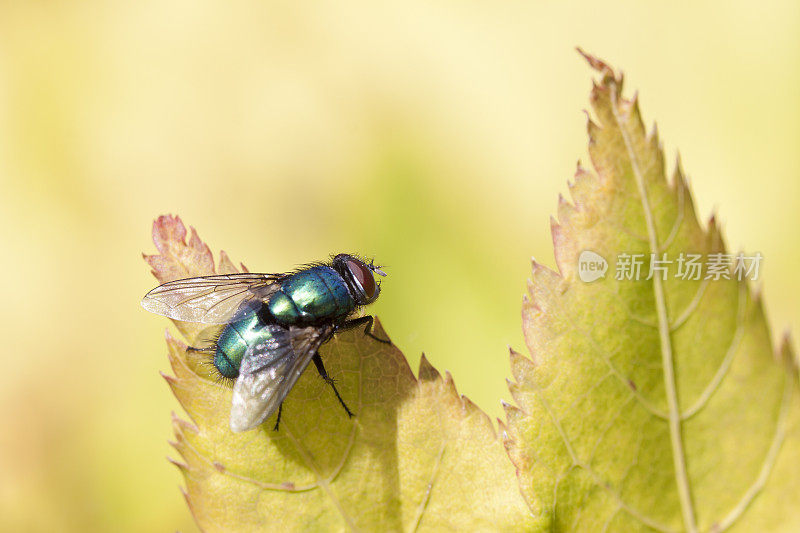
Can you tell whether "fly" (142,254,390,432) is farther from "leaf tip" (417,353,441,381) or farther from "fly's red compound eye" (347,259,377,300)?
"leaf tip" (417,353,441,381)

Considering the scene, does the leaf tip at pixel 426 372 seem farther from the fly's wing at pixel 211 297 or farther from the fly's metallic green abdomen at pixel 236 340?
the fly's wing at pixel 211 297

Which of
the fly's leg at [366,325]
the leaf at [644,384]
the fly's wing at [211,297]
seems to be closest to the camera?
the leaf at [644,384]

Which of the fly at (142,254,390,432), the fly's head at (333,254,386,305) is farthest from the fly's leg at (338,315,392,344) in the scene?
the fly's head at (333,254,386,305)

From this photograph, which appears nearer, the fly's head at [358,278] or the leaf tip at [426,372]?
the leaf tip at [426,372]

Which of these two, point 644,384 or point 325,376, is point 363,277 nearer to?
point 325,376

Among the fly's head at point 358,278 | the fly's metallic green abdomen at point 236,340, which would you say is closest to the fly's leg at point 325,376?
the fly's metallic green abdomen at point 236,340
